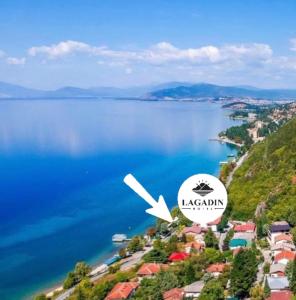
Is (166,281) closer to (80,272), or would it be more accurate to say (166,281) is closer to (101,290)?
(101,290)

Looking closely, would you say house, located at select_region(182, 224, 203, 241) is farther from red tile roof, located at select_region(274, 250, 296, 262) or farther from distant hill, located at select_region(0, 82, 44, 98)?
distant hill, located at select_region(0, 82, 44, 98)

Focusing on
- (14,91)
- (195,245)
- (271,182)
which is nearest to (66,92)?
(14,91)

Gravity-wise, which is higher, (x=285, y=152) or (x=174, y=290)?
(x=285, y=152)

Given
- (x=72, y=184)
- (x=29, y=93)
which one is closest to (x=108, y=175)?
(x=72, y=184)

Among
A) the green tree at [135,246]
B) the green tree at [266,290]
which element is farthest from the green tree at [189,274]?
the green tree at [135,246]

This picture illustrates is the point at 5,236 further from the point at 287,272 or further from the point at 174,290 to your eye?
the point at 287,272

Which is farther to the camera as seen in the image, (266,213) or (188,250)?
(266,213)

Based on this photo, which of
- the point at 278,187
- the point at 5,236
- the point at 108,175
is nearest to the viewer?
the point at 278,187

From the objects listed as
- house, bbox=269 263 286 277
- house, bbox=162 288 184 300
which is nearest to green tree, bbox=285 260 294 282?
house, bbox=269 263 286 277

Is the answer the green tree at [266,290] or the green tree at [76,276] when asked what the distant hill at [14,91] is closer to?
the green tree at [76,276]
